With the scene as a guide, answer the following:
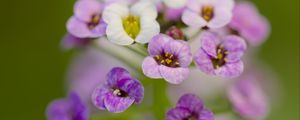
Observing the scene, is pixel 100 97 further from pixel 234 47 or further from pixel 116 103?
pixel 234 47

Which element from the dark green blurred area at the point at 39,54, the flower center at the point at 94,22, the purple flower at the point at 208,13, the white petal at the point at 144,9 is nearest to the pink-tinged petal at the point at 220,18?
the purple flower at the point at 208,13

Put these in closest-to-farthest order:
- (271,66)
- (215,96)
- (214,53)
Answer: (214,53)
(215,96)
(271,66)

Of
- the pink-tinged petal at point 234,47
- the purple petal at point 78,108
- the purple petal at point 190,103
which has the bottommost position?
Result: the purple petal at point 78,108

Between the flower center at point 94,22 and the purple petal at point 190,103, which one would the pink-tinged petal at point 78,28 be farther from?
the purple petal at point 190,103

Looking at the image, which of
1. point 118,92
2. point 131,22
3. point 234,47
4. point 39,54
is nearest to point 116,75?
point 118,92

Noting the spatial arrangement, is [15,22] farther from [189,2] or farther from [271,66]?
[189,2]

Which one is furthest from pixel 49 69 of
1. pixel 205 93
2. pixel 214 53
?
pixel 214 53
